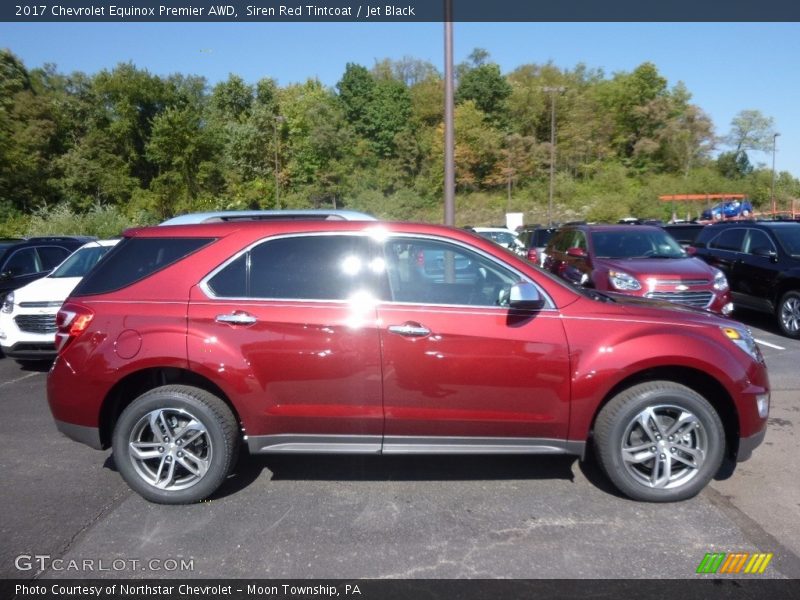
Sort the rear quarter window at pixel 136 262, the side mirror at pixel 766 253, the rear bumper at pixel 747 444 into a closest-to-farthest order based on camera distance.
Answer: the rear bumper at pixel 747 444
the rear quarter window at pixel 136 262
the side mirror at pixel 766 253

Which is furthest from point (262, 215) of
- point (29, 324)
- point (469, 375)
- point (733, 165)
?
point (733, 165)

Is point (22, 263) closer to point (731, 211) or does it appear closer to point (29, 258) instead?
point (29, 258)

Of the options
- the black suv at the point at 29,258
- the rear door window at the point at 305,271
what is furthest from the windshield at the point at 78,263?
the rear door window at the point at 305,271

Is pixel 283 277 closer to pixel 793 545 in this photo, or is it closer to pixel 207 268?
pixel 207 268

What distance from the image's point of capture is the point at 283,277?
4.17m

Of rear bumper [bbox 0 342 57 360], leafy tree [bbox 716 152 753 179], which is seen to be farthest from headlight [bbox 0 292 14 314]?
leafy tree [bbox 716 152 753 179]

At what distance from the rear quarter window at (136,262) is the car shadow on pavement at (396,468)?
5.20ft

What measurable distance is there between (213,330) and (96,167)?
186 ft

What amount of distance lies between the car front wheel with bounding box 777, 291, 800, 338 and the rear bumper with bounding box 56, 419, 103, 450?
9.71 meters

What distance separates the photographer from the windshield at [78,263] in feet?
29.6

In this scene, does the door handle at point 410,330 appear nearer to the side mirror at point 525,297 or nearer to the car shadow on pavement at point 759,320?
the side mirror at point 525,297

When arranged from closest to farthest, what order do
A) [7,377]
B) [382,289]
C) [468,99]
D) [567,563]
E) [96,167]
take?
[567,563] < [382,289] < [7,377] < [96,167] < [468,99]

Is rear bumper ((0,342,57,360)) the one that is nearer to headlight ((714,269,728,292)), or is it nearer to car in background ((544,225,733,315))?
car in background ((544,225,733,315))

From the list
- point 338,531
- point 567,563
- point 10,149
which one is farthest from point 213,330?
point 10,149
